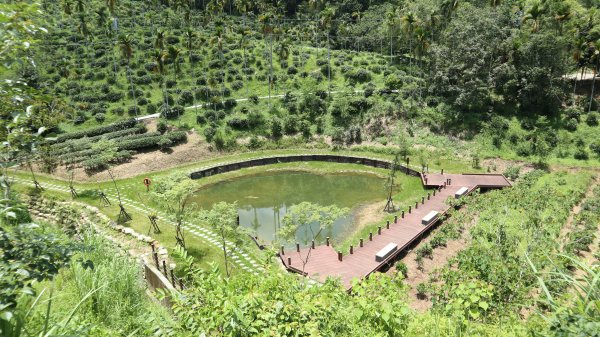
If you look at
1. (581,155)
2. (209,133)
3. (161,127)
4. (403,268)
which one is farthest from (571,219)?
(161,127)

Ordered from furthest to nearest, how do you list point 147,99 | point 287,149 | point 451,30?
point 147,99 → point 451,30 → point 287,149

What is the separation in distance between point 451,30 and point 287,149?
27.6 meters

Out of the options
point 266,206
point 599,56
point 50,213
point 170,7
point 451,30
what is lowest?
point 266,206

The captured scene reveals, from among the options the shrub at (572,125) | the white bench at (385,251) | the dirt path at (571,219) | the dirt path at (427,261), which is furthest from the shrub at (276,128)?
the shrub at (572,125)

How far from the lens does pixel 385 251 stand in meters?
23.8

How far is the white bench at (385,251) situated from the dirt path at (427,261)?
97 centimetres

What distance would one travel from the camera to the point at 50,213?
27.7m

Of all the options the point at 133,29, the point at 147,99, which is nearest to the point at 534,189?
the point at 147,99

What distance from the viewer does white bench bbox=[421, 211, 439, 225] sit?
28312 mm

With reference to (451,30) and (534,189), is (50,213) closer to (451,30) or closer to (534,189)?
(534,189)

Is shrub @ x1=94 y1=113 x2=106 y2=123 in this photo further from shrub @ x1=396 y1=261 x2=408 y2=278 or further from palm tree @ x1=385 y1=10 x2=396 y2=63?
palm tree @ x1=385 y1=10 x2=396 y2=63

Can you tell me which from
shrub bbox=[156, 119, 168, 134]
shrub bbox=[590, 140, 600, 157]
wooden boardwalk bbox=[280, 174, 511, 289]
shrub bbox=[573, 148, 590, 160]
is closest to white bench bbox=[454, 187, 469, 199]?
wooden boardwalk bbox=[280, 174, 511, 289]

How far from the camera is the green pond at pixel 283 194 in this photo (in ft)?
105

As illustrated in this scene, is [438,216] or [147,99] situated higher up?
[147,99]
